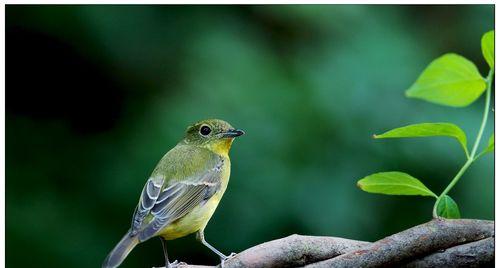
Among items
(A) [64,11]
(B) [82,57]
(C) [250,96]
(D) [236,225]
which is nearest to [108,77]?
(B) [82,57]

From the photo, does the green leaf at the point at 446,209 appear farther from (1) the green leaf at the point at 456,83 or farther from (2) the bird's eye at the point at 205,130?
(2) the bird's eye at the point at 205,130

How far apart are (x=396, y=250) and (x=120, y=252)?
0.43m

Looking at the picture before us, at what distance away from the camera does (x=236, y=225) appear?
6.99 feet

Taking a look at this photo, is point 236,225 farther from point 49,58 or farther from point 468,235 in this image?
point 468,235

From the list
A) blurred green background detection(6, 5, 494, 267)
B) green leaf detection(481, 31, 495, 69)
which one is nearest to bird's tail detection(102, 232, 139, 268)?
green leaf detection(481, 31, 495, 69)

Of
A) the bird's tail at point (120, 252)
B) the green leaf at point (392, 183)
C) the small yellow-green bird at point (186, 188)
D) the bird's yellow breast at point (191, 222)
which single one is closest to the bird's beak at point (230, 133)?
the small yellow-green bird at point (186, 188)

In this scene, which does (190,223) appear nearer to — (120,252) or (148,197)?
(148,197)

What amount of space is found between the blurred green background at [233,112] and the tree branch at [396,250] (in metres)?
1.08

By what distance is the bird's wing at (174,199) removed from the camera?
130 cm

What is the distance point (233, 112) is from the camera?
2.18 m

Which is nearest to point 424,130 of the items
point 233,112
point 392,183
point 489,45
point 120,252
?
point 392,183

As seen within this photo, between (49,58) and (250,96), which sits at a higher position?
(49,58)

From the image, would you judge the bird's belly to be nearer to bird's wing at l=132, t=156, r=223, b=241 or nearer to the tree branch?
bird's wing at l=132, t=156, r=223, b=241

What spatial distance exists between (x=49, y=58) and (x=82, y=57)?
0.13 metres
